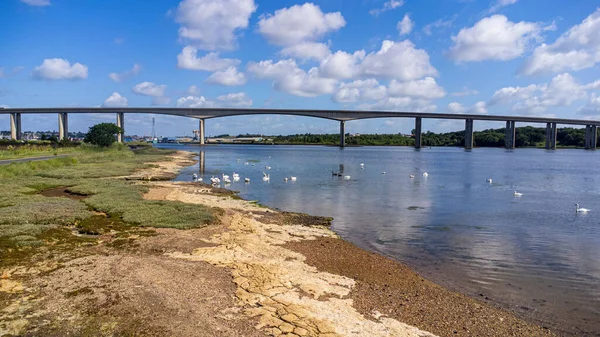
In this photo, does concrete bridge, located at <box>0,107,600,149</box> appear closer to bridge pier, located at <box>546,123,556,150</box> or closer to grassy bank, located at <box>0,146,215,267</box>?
bridge pier, located at <box>546,123,556,150</box>

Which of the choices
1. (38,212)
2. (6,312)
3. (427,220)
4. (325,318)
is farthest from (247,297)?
(427,220)

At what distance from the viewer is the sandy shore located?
7566 mm

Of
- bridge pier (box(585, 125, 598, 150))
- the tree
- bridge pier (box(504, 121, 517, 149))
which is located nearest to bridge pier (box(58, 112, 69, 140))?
the tree

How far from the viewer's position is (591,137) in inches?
5901

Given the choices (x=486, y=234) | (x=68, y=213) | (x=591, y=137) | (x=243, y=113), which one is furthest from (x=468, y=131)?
(x=68, y=213)

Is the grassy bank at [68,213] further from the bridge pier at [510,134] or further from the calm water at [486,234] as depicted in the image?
the bridge pier at [510,134]

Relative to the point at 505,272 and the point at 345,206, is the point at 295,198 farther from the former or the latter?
the point at 505,272

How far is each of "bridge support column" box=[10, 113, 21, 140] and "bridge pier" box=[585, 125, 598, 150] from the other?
198 metres

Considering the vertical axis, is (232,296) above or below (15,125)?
below

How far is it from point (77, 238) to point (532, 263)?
50.3ft

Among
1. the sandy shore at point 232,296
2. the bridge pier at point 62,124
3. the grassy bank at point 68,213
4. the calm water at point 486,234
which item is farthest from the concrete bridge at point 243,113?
the sandy shore at point 232,296

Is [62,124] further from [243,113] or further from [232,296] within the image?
[232,296]

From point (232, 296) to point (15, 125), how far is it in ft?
509

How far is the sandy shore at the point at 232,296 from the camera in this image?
24.8ft
